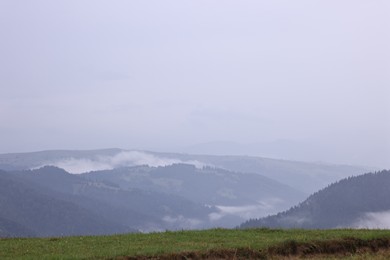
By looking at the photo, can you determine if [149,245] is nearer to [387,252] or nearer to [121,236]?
[121,236]

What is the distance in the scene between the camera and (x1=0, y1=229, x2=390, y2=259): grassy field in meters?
27.0

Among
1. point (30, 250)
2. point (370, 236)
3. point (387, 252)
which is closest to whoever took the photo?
point (30, 250)

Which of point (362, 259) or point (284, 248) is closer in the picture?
point (362, 259)

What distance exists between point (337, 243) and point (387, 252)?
283cm

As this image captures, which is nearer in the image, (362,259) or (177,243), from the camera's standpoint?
(362,259)

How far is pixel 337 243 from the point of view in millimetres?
31141

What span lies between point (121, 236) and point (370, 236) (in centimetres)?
1570

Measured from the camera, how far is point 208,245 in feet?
94.3

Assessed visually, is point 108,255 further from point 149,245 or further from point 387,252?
point 387,252

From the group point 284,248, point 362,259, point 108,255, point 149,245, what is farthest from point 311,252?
point 108,255

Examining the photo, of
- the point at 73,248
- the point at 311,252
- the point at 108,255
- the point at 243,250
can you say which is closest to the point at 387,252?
the point at 311,252

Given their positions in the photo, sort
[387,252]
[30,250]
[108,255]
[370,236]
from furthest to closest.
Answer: [370,236] → [387,252] → [30,250] → [108,255]

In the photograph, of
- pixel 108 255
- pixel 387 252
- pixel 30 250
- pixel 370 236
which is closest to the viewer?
pixel 108 255

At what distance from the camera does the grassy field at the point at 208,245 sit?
1062 inches
